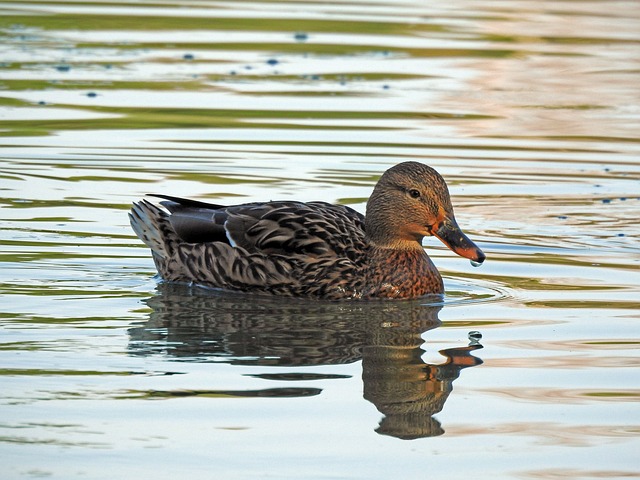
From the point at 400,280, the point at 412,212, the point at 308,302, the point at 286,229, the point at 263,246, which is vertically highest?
the point at 412,212

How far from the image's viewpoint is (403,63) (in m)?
19.3


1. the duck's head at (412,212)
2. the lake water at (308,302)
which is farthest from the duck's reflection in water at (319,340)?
the duck's head at (412,212)

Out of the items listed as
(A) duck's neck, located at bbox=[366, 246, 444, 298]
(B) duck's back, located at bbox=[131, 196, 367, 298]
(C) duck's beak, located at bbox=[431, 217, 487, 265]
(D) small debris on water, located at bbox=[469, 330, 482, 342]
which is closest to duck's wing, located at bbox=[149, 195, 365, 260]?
(B) duck's back, located at bbox=[131, 196, 367, 298]

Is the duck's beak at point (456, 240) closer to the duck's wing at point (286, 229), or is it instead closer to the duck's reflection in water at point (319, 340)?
the duck's reflection in water at point (319, 340)

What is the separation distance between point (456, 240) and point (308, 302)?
100 centimetres

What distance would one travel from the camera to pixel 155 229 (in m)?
10.0

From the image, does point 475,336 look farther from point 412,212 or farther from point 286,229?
point 286,229

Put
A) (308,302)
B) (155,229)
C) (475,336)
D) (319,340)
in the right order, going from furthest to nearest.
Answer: (155,229) < (308,302) < (475,336) < (319,340)

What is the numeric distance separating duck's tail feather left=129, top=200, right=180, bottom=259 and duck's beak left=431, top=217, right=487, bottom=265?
70.2 inches

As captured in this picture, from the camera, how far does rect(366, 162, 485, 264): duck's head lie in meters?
9.47

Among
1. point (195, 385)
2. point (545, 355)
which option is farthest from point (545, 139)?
point (195, 385)

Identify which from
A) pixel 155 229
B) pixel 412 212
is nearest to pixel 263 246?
pixel 155 229

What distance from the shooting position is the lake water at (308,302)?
623 cm

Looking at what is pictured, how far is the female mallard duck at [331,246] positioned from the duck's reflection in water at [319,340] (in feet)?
0.34
